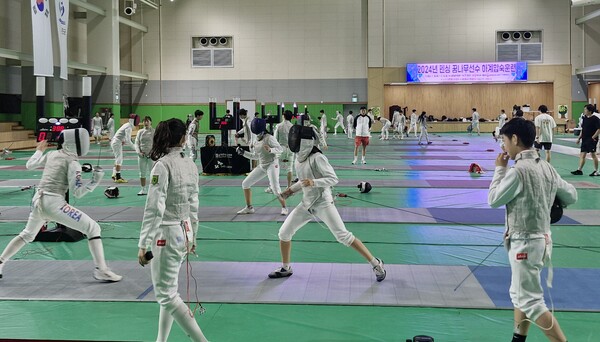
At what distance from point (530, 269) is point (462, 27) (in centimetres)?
4199

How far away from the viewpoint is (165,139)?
15.2 ft

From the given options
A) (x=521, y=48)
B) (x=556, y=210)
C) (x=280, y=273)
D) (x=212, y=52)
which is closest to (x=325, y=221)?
(x=280, y=273)

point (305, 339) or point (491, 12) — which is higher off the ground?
point (491, 12)

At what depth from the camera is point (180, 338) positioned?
5.18 m

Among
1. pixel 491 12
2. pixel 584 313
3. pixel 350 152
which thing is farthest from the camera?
pixel 491 12

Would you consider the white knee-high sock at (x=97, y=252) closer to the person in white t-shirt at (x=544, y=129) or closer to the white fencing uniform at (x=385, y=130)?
the person in white t-shirt at (x=544, y=129)

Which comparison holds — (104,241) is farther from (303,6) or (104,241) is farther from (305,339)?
(303,6)

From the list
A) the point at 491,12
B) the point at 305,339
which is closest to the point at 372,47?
the point at 491,12

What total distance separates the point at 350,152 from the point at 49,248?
1946 centimetres

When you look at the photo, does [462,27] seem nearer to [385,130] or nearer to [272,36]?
[385,130]

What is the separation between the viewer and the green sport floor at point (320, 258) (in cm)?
520

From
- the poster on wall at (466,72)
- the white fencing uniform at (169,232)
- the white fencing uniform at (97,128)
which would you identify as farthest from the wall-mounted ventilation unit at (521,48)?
the white fencing uniform at (169,232)

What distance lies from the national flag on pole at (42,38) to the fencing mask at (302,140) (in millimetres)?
15897

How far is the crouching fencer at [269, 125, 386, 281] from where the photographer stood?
6633mm
